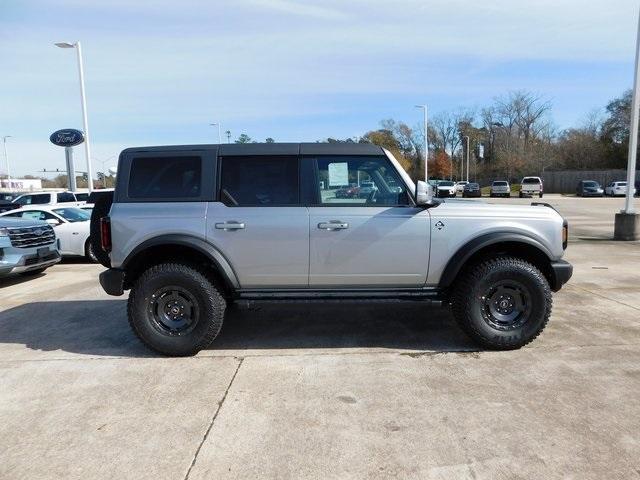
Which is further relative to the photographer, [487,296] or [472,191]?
[472,191]

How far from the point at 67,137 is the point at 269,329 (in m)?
21.3

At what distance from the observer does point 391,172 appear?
479cm

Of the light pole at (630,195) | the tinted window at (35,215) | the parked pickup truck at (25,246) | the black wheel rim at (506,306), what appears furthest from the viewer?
the light pole at (630,195)

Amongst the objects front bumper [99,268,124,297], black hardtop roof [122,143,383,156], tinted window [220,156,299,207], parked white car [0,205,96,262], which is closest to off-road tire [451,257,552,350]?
black hardtop roof [122,143,383,156]

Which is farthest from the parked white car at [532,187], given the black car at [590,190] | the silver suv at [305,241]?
the silver suv at [305,241]

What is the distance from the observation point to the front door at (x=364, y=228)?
468 centimetres

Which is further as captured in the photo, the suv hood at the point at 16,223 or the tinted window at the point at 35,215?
the tinted window at the point at 35,215

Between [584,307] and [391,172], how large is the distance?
11.0 ft

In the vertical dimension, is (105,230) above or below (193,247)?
above

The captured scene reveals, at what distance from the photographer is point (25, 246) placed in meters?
8.55

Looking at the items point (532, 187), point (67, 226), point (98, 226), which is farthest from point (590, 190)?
point (98, 226)

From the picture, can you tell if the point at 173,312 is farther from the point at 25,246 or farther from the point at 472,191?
the point at 472,191

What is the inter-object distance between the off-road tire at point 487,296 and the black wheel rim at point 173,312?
8.21 feet

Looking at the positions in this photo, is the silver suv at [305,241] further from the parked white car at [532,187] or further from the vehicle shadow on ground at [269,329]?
the parked white car at [532,187]
